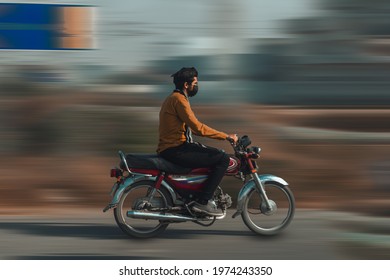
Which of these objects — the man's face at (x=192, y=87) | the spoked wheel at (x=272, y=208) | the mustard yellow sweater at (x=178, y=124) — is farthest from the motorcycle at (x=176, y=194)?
the man's face at (x=192, y=87)

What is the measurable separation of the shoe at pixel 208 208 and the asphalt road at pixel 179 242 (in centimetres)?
26

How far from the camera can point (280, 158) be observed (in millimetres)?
11633

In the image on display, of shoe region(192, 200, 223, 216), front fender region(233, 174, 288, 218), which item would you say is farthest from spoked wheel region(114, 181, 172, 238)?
front fender region(233, 174, 288, 218)

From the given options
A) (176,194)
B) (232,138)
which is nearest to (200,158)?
(232,138)

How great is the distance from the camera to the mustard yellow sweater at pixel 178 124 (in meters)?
7.34

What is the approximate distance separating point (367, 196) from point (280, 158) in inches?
60.8

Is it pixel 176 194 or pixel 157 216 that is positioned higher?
pixel 176 194

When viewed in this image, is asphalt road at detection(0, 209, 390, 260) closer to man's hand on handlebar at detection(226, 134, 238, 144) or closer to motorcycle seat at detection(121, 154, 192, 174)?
motorcycle seat at detection(121, 154, 192, 174)

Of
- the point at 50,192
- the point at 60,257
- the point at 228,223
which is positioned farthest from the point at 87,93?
the point at 60,257

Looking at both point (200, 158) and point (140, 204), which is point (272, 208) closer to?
point (200, 158)

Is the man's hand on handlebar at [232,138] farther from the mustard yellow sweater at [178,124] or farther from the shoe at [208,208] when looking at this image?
the shoe at [208,208]

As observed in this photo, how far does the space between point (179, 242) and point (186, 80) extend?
169 cm

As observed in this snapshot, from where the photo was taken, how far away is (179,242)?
293 inches

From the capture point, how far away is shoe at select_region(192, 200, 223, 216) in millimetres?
7579
